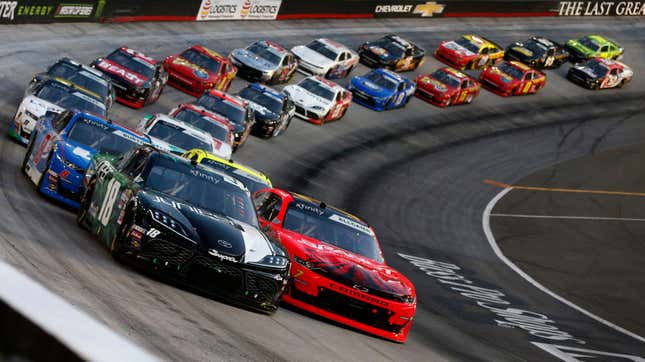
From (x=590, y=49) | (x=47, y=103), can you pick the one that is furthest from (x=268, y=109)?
(x=590, y=49)

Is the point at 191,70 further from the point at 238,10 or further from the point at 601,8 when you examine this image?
the point at 601,8

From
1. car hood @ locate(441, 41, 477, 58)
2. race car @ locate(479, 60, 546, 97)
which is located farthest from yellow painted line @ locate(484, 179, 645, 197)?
car hood @ locate(441, 41, 477, 58)

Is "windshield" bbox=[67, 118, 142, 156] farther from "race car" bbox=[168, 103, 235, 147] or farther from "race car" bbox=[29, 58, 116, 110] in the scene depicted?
"race car" bbox=[168, 103, 235, 147]

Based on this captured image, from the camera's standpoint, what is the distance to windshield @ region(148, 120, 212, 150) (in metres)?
20.3

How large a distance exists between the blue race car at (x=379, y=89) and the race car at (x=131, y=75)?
10.6 metres

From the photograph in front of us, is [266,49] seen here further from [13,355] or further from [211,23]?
[13,355]

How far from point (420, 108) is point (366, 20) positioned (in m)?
11.0

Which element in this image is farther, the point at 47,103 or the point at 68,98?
the point at 68,98

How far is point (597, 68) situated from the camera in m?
50.7

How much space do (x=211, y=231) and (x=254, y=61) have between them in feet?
79.4

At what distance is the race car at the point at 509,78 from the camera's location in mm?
44688

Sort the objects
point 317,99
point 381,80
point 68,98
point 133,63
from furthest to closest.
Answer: point 381,80 < point 317,99 < point 133,63 < point 68,98

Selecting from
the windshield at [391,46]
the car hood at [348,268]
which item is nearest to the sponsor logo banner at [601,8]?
the windshield at [391,46]

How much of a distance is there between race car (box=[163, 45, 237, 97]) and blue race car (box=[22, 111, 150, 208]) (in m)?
14.2
